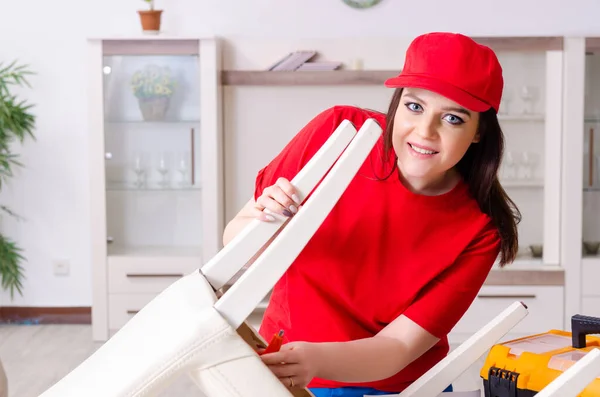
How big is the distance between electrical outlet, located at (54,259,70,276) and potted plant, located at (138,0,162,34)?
1.44 m

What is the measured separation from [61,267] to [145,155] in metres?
0.91

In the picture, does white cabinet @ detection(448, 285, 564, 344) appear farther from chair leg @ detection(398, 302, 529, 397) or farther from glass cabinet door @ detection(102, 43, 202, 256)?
chair leg @ detection(398, 302, 529, 397)

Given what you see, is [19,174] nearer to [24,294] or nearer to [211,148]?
Answer: [24,294]

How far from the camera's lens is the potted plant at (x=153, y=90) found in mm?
4492

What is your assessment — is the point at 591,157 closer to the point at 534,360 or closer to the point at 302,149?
the point at 302,149

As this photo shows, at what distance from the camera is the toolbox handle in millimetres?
1280

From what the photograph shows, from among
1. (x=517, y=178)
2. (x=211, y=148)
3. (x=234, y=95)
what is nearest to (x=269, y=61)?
(x=234, y=95)

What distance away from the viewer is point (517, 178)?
459 centimetres

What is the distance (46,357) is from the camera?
163 inches

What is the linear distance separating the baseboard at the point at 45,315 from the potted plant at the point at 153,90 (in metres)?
1.25

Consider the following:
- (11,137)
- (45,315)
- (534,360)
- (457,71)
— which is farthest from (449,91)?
(45,315)

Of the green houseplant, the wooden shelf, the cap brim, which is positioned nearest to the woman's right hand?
the cap brim

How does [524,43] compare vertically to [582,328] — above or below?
above

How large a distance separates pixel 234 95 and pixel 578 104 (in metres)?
1.81
